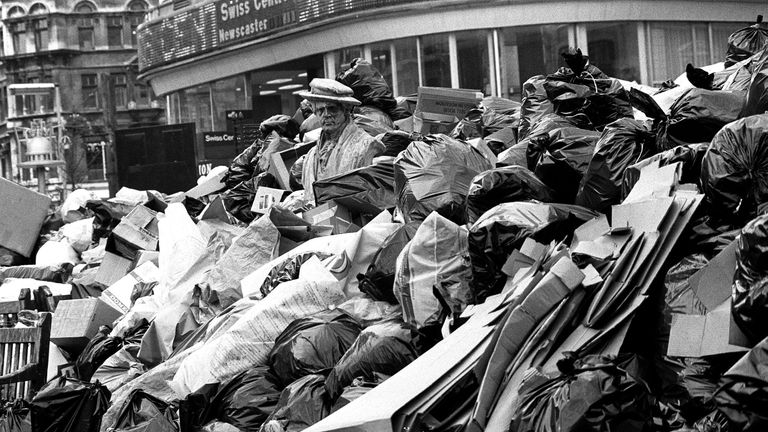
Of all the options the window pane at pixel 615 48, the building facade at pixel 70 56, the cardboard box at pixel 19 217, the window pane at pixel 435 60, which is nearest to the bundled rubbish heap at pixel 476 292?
the cardboard box at pixel 19 217

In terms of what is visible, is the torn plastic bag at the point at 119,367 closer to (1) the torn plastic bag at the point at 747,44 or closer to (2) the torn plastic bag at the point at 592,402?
(2) the torn plastic bag at the point at 592,402

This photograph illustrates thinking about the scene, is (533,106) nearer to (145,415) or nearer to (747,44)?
(747,44)

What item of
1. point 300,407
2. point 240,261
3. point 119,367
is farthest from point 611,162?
point 119,367

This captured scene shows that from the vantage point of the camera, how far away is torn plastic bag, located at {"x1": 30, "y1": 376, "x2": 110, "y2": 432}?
586 centimetres

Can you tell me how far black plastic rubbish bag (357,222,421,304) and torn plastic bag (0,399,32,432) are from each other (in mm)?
1864

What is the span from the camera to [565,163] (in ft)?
17.6

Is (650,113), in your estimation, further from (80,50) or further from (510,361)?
(80,50)

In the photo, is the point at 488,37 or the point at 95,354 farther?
the point at 488,37

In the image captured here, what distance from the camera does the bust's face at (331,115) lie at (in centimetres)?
756

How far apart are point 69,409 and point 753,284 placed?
11.8ft

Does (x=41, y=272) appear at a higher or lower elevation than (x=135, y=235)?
lower

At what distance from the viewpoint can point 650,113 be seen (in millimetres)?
5484

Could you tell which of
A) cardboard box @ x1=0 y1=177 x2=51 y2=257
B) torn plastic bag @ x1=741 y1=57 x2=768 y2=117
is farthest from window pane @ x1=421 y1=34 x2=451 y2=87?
torn plastic bag @ x1=741 y1=57 x2=768 y2=117

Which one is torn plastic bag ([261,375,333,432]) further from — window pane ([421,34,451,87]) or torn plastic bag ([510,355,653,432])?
window pane ([421,34,451,87])
